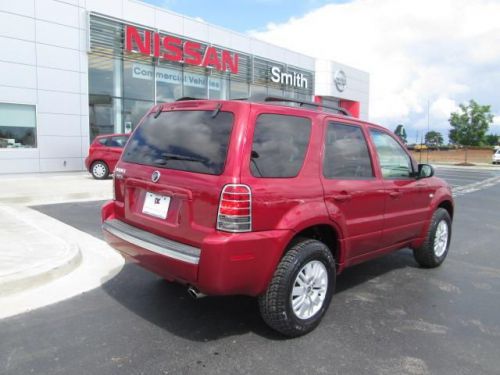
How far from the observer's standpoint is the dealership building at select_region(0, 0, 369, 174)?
51.1 ft

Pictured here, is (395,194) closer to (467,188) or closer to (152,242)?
(152,242)

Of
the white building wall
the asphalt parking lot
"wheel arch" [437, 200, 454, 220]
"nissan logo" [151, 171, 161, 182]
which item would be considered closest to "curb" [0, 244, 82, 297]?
the asphalt parking lot

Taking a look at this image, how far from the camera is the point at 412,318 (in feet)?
13.0

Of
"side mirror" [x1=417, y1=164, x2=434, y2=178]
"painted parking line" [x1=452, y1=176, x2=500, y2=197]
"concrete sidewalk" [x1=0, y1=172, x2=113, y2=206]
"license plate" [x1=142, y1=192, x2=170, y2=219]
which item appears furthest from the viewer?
"painted parking line" [x1=452, y1=176, x2=500, y2=197]

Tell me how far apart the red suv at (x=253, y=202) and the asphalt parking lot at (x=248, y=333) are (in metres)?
0.36

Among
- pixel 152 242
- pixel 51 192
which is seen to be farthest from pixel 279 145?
pixel 51 192

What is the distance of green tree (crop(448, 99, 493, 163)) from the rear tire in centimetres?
6922

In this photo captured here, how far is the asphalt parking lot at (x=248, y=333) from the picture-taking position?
3068 mm

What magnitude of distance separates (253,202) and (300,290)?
0.90 m

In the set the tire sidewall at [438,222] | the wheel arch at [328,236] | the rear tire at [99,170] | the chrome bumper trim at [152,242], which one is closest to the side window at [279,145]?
the wheel arch at [328,236]

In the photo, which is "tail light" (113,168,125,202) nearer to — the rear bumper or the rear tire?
the rear bumper

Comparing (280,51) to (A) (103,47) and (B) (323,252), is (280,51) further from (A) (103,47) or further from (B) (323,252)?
(B) (323,252)

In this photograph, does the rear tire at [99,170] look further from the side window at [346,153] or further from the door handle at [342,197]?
the door handle at [342,197]

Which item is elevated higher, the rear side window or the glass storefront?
the glass storefront
